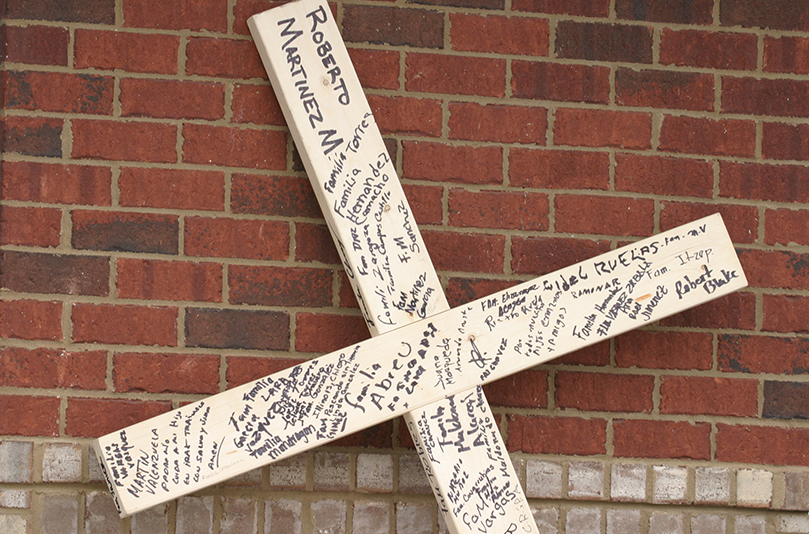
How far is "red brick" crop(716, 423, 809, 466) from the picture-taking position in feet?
3.93

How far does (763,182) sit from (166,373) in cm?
124

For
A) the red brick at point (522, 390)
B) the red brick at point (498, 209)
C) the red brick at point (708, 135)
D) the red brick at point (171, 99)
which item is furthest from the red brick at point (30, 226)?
the red brick at point (708, 135)

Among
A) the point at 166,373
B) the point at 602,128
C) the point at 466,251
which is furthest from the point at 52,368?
the point at 602,128

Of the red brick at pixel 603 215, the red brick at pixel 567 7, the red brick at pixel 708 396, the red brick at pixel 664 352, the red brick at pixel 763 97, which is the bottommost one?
the red brick at pixel 708 396

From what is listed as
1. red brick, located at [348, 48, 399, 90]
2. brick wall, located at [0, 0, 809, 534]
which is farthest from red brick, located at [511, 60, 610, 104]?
red brick, located at [348, 48, 399, 90]

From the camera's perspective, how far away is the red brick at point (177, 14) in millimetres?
1153

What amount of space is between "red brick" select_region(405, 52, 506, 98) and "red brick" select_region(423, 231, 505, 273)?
29 cm

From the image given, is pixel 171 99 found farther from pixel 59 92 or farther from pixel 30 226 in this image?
pixel 30 226

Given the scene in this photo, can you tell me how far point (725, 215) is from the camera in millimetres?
1210

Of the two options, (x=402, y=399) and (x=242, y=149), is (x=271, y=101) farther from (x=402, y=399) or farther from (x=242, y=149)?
(x=402, y=399)

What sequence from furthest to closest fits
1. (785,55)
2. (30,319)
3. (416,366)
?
(785,55) < (30,319) < (416,366)

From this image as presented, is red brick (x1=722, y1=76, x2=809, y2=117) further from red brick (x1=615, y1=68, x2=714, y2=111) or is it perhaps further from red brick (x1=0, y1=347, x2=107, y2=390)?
red brick (x1=0, y1=347, x2=107, y2=390)

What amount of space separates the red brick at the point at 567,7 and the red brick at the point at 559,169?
0.93 ft

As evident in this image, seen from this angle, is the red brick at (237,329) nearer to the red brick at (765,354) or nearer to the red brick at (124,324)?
the red brick at (124,324)
